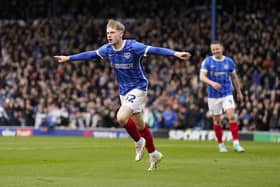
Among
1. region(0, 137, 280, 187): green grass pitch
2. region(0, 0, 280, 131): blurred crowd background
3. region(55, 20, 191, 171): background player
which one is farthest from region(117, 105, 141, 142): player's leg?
region(0, 0, 280, 131): blurred crowd background

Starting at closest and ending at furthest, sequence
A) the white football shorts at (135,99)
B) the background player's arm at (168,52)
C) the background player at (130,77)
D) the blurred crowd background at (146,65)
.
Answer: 1. the background player's arm at (168,52)
2. the background player at (130,77)
3. the white football shorts at (135,99)
4. the blurred crowd background at (146,65)

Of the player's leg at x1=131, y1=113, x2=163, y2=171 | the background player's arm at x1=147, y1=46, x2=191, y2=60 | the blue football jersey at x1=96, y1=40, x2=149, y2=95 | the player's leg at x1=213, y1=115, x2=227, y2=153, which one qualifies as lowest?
the player's leg at x1=213, y1=115, x2=227, y2=153

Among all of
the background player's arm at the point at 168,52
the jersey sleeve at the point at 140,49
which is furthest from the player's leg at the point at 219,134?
the background player's arm at the point at 168,52

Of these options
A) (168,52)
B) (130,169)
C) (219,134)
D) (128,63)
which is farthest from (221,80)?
(168,52)

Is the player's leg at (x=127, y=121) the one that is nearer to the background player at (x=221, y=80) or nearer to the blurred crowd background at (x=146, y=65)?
the background player at (x=221, y=80)

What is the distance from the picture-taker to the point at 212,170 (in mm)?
12883

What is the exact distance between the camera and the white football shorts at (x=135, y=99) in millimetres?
13213

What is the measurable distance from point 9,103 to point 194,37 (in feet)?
26.1

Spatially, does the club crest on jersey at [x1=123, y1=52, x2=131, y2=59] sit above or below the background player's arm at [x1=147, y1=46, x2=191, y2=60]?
below

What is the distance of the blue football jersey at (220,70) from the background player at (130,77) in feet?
16.7

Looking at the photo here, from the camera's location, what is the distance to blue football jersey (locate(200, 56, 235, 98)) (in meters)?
18.4

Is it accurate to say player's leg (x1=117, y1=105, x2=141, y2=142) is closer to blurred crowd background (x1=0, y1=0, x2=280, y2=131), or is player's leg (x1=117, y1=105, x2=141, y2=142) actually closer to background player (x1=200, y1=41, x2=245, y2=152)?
background player (x1=200, y1=41, x2=245, y2=152)

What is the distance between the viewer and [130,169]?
13094 millimetres

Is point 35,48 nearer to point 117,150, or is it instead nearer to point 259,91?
point 259,91
